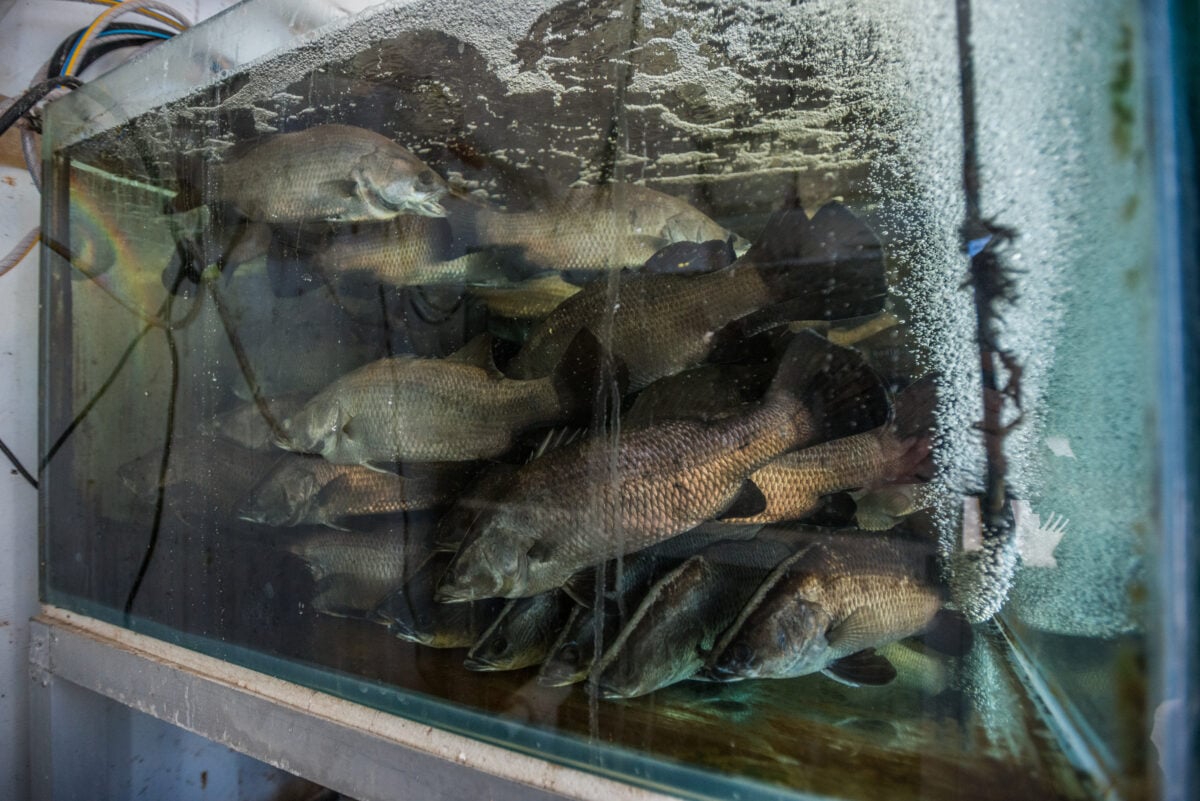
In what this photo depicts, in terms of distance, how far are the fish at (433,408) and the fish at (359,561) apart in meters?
0.16

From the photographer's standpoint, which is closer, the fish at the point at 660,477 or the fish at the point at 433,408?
the fish at the point at 660,477

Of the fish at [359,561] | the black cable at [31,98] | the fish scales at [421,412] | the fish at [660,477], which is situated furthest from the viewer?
the black cable at [31,98]

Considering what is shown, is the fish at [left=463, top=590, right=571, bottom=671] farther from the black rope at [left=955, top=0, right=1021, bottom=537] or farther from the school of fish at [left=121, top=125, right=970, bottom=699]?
the black rope at [left=955, top=0, right=1021, bottom=537]

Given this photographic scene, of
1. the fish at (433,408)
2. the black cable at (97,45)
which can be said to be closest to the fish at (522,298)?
the fish at (433,408)

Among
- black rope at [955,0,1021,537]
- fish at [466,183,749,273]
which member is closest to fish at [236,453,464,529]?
fish at [466,183,749,273]


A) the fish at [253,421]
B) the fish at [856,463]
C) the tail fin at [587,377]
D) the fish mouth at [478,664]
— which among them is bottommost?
the fish mouth at [478,664]

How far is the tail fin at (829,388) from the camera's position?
958mm

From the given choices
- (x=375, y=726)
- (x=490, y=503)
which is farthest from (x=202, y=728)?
(x=490, y=503)

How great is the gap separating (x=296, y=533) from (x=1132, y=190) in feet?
5.40

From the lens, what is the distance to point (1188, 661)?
0.51 meters

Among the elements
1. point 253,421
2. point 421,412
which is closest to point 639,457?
point 421,412

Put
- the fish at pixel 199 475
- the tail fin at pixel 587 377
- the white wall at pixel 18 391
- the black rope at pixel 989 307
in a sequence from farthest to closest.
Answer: the white wall at pixel 18 391 < the fish at pixel 199 475 < the tail fin at pixel 587 377 < the black rope at pixel 989 307

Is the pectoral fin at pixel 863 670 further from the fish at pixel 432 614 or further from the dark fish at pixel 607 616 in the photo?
the fish at pixel 432 614

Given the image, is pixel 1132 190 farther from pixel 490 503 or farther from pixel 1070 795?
pixel 490 503
